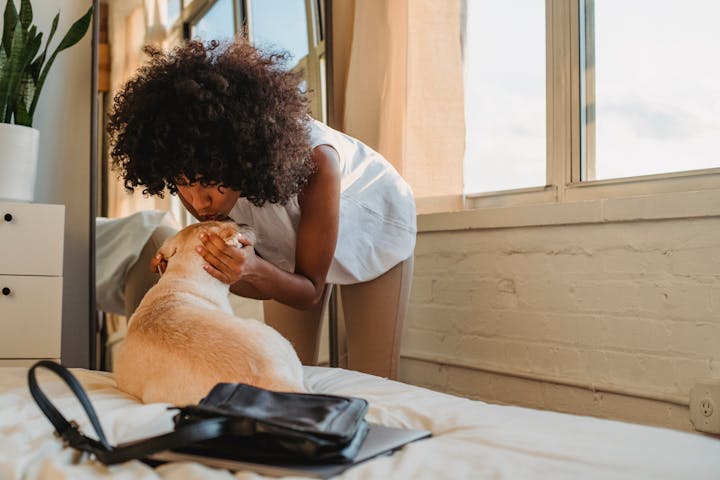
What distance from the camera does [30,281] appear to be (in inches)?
78.0

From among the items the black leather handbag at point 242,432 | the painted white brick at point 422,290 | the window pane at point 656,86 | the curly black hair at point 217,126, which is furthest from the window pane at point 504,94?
the black leather handbag at point 242,432

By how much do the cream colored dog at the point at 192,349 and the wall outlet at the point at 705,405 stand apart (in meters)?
0.98

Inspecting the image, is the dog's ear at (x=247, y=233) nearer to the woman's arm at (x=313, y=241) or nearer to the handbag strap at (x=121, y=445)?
the woman's arm at (x=313, y=241)

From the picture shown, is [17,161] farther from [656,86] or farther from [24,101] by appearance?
[656,86]

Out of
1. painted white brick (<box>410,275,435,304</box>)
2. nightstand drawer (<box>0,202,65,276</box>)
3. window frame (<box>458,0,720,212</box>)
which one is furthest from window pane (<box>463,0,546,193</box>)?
nightstand drawer (<box>0,202,65,276</box>)

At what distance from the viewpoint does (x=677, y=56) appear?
6.11ft

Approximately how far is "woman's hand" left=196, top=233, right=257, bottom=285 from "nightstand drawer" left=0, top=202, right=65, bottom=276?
878 millimetres

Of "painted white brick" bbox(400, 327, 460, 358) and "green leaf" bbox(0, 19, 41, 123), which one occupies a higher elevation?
"green leaf" bbox(0, 19, 41, 123)

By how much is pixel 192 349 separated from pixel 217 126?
23.8 inches

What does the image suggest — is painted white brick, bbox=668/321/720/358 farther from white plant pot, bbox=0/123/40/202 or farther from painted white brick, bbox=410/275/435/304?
white plant pot, bbox=0/123/40/202

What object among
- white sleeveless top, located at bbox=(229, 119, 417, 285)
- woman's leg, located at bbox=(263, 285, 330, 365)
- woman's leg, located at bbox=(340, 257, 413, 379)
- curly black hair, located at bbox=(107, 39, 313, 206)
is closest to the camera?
curly black hair, located at bbox=(107, 39, 313, 206)

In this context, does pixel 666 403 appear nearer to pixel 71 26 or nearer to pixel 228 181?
pixel 228 181

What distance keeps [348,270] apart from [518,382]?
69cm

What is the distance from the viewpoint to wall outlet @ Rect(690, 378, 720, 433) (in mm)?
1555
